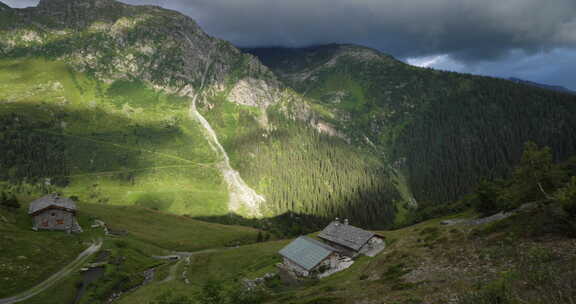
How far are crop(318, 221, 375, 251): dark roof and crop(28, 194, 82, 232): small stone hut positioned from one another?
2578 inches

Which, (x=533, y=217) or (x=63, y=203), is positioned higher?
(x=533, y=217)

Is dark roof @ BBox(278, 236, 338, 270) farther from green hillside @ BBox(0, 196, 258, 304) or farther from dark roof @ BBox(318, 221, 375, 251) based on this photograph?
green hillside @ BBox(0, 196, 258, 304)

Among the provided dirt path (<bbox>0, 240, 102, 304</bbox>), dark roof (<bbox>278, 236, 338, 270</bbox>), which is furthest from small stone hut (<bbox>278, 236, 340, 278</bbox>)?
dirt path (<bbox>0, 240, 102, 304</bbox>)

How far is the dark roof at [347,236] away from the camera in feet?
217

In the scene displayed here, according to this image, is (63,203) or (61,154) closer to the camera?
(63,203)

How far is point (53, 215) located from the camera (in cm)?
6788

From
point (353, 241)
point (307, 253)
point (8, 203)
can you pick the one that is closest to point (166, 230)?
point (8, 203)

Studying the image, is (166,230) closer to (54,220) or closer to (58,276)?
(54,220)

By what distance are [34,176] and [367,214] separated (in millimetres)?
193716

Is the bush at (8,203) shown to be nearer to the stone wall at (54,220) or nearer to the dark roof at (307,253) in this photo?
the stone wall at (54,220)

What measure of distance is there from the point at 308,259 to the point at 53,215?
2522 inches

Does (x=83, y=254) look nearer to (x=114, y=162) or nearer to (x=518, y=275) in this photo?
(x=518, y=275)

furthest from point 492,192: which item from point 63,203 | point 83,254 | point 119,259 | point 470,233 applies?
point 63,203

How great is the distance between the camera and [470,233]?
36.7 metres
